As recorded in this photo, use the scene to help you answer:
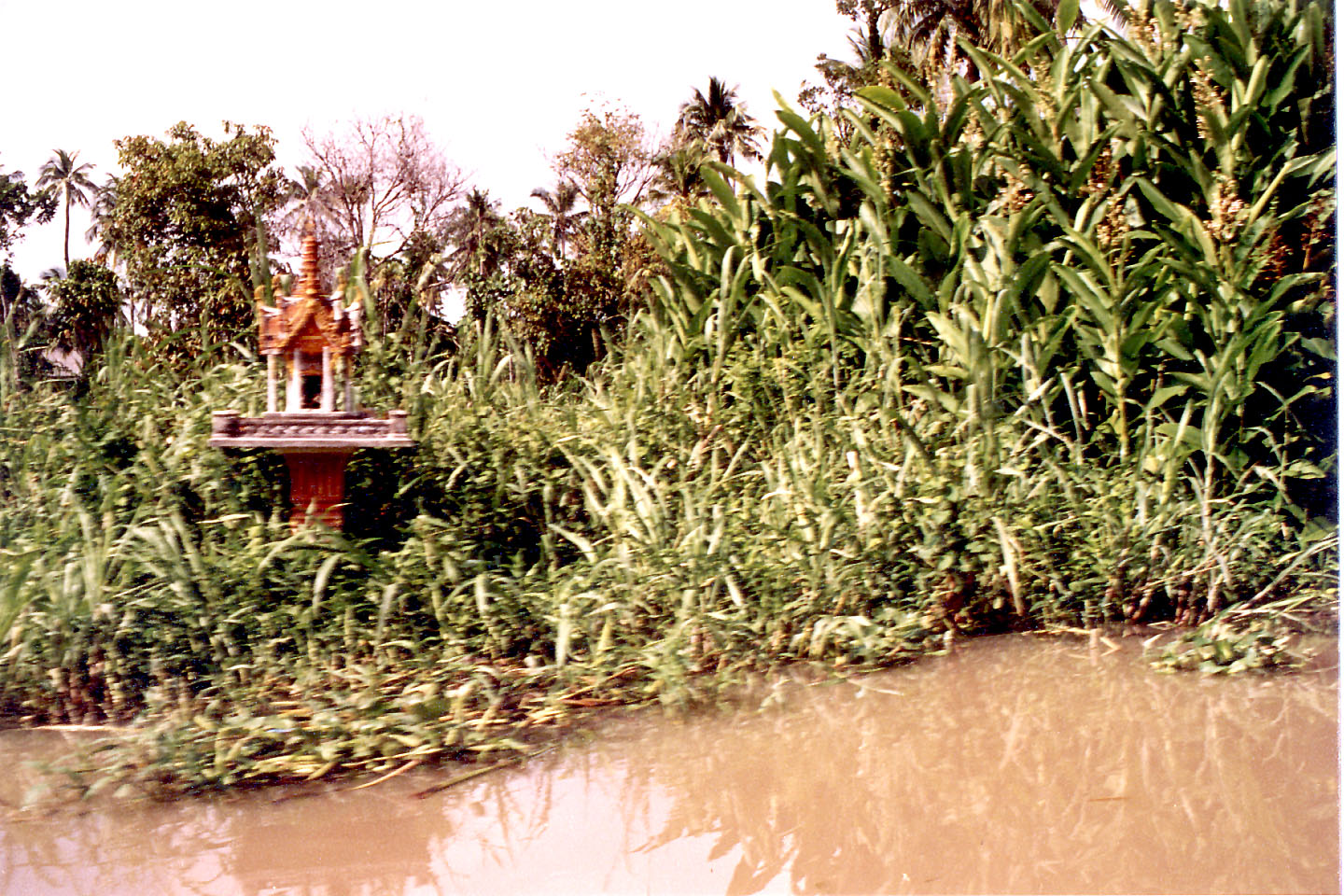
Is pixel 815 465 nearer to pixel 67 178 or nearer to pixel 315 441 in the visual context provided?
pixel 315 441

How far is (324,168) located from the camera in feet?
15.8

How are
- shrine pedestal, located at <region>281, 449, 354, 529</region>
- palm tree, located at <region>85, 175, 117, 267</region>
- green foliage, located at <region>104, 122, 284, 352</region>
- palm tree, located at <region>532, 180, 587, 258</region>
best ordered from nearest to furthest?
1. shrine pedestal, located at <region>281, 449, 354, 529</region>
2. palm tree, located at <region>85, 175, 117, 267</region>
3. green foliage, located at <region>104, 122, 284, 352</region>
4. palm tree, located at <region>532, 180, 587, 258</region>

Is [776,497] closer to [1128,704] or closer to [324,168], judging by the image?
[1128,704]

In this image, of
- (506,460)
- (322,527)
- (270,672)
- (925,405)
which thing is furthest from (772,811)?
(925,405)

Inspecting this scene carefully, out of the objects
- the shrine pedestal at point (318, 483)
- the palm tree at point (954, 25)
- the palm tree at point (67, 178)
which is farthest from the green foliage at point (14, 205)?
the palm tree at point (954, 25)

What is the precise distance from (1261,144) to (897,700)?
221cm

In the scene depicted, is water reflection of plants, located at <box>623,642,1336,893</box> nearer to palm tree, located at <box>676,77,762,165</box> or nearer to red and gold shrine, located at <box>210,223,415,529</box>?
red and gold shrine, located at <box>210,223,415,529</box>

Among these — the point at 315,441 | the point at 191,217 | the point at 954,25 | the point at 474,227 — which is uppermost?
the point at 954,25

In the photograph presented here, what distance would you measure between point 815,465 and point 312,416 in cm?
138

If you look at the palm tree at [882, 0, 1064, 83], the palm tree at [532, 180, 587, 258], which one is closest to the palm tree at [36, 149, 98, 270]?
the palm tree at [532, 180, 587, 258]

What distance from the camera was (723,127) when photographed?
177 inches

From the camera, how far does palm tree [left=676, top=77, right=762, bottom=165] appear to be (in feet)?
14.5

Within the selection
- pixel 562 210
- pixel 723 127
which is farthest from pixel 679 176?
pixel 562 210

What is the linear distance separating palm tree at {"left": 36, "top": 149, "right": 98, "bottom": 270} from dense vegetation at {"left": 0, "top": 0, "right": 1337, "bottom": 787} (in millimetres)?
472
